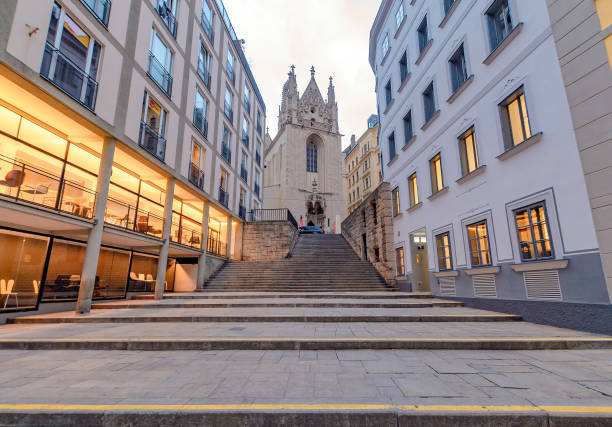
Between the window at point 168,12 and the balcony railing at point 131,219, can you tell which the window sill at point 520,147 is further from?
the window at point 168,12

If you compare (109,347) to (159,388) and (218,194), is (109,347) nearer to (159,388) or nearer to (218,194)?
(159,388)

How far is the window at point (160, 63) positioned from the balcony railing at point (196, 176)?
3.75 meters

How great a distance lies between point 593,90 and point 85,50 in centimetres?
1361

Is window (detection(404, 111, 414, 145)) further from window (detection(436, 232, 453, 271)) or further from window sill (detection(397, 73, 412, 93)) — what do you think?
window (detection(436, 232, 453, 271))

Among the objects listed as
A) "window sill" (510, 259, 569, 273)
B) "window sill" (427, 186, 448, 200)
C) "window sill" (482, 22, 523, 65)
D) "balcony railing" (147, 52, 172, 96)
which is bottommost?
"window sill" (510, 259, 569, 273)

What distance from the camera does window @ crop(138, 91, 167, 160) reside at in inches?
453

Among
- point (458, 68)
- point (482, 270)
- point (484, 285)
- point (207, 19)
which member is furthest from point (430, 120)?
point (207, 19)

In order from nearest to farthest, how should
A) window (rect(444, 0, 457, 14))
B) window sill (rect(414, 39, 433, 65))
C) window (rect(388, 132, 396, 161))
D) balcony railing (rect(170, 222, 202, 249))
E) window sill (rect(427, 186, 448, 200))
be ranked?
window sill (rect(427, 186, 448, 200)), window (rect(444, 0, 457, 14)), window sill (rect(414, 39, 433, 65)), balcony railing (rect(170, 222, 202, 249)), window (rect(388, 132, 396, 161))

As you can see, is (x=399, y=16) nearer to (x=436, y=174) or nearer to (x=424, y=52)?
(x=424, y=52)

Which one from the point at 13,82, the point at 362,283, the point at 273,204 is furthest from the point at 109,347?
the point at 273,204

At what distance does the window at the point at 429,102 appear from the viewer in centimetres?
1212

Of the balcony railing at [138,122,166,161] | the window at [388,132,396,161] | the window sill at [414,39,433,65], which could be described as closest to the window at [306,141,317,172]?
the window at [388,132,396,161]

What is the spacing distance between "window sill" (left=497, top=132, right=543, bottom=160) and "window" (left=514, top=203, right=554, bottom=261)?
152 cm

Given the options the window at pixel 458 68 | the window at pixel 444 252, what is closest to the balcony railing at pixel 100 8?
the window at pixel 458 68
